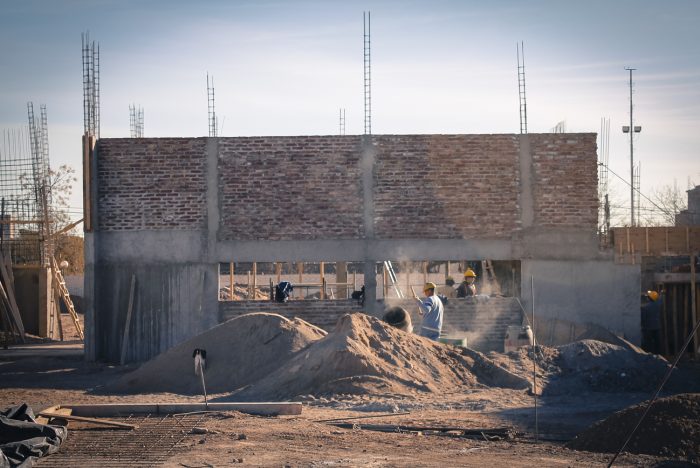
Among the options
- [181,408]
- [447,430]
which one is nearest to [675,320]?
[447,430]

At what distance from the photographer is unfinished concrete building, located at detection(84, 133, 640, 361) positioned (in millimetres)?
23328

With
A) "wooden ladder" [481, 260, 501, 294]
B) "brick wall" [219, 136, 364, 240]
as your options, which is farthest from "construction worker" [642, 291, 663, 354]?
"brick wall" [219, 136, 364, 240]

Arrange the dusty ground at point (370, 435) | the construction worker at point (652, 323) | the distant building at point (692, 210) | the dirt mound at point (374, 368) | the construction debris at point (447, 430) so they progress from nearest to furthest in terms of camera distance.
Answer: the dusty ground at point (370, 435) → the construction debris at point (447, 430) → the dirt mound at point (374, 368) → the construction worker at point (652, 323) → the distant building at point (692, 210)

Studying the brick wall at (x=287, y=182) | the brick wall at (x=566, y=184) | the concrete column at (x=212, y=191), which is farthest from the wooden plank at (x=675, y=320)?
the concrete column at (x=212, y=191)

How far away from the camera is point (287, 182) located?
76.9 ft

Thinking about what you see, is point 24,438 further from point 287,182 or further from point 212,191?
point 287,182

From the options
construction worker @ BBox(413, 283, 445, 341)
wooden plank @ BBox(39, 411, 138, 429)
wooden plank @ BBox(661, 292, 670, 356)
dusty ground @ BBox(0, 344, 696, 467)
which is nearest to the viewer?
dusty ground @ BBox(0, 344, 696, 467)

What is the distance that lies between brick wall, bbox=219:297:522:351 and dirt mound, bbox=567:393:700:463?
10.4 m

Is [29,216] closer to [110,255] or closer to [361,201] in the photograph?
[110,255]

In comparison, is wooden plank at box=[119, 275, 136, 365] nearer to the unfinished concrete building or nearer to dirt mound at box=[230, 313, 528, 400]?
the unfinished concrete building

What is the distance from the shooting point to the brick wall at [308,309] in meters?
23.5

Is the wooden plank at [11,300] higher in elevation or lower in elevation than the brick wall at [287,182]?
lower

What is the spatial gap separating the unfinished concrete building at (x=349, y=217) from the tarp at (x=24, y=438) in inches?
410

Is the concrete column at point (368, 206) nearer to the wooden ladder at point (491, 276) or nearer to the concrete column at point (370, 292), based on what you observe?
the concrete column at point (370, 292)
